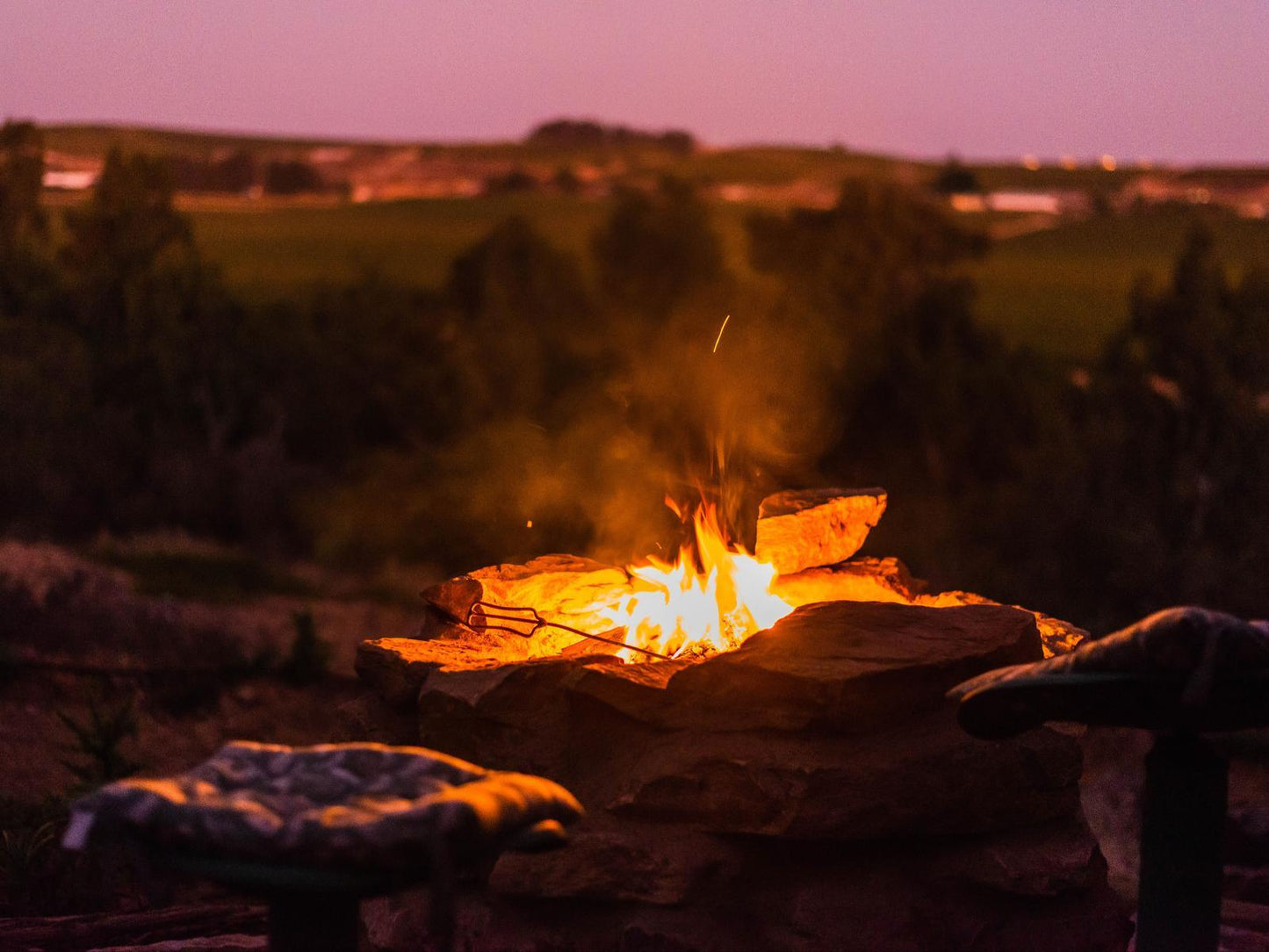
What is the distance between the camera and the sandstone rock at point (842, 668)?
4.95 metres

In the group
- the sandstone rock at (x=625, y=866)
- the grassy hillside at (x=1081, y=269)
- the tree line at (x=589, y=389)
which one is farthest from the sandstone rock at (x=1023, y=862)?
the grassy hillside at (x=1081, y=269)

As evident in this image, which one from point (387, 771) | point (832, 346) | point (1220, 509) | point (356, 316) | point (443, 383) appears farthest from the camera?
point (356, 316)

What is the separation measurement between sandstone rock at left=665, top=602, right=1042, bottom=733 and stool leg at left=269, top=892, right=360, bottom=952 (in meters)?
1.61

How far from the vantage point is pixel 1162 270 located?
4575cm

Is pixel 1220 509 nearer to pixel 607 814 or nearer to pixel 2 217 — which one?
→ pixel 607 814

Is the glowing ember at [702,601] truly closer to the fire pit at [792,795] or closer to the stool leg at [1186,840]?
the fire pit at [792,795]

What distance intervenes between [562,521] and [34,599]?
3662 mm

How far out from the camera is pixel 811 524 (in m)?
6.37

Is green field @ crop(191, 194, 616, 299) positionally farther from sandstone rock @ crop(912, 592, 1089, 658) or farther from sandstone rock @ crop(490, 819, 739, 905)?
sandstone rock @ crop(490, 819, 739, 905)

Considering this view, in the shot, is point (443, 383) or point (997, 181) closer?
point (443, 383)

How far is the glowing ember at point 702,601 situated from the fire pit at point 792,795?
52cm

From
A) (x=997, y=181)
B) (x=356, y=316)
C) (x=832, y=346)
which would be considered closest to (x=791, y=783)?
(x=832, y=346)

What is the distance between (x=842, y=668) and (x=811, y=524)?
148 centimetres

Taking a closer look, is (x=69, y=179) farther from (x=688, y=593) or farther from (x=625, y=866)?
(x=625, y=866)
